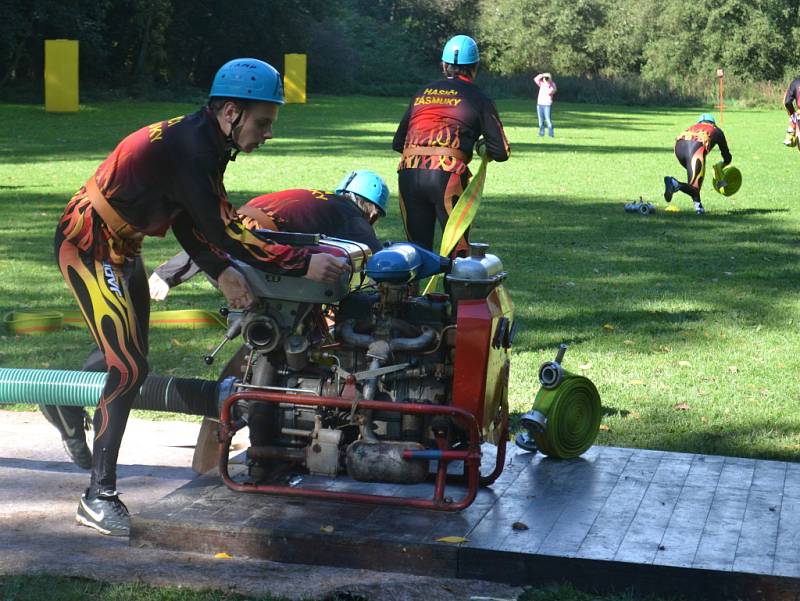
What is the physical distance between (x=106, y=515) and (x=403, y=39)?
72875mm

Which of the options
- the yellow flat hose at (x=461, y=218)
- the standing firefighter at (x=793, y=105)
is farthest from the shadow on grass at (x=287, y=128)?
the yellow flat hose at (x=461, y=218)

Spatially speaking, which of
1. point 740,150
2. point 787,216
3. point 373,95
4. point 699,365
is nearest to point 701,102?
point 373,95

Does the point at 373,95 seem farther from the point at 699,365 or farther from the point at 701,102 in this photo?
the point at 699,365

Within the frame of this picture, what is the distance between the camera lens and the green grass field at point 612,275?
7293mm

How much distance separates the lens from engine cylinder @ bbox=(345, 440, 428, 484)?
16.1ft

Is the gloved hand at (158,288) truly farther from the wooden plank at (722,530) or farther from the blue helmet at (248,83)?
the wooden plank at (722,530)

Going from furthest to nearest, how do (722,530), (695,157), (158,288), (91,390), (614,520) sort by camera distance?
1. (695,157)
2. (158,288)
3. (91,390)
4. (614,520)
5. (722,530)

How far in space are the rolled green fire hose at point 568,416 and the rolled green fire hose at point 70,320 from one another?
3.83m

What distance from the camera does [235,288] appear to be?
16.1 ft

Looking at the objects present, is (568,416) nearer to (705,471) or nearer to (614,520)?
(705,471)

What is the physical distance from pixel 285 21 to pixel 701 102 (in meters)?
21.4

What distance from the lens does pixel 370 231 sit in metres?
6.46

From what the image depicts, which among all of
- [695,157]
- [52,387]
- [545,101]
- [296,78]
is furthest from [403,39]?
[52,387]

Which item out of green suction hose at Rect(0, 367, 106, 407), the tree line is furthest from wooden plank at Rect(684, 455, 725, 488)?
the tree line
